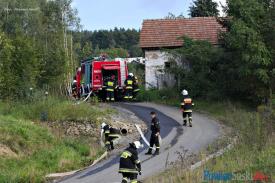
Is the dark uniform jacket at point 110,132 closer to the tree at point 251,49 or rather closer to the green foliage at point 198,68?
the tree at point 251,49

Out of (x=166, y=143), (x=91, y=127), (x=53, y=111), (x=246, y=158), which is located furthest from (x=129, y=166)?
(x=53, y=111)

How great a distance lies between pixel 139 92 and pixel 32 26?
27344 millimetres

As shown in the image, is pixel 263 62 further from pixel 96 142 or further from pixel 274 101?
pixel 96 142

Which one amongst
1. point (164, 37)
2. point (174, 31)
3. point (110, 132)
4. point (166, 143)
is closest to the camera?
point (166, 143)

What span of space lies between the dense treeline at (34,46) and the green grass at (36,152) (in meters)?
5.90

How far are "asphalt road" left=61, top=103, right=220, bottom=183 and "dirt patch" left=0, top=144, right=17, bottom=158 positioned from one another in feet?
11.9

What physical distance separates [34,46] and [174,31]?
10673 millimetres

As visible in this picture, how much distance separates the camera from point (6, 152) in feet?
72.7

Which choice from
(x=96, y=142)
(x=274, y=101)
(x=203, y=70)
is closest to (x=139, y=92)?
(x=203, y=70)

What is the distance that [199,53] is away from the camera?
3472 centimetres

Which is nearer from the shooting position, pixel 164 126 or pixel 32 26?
pixel 164 126

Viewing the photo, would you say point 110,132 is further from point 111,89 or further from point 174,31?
point 174,31

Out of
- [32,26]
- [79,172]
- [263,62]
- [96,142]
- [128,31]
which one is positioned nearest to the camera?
[79,172]

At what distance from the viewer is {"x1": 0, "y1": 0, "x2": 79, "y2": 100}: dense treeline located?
31.0 m
